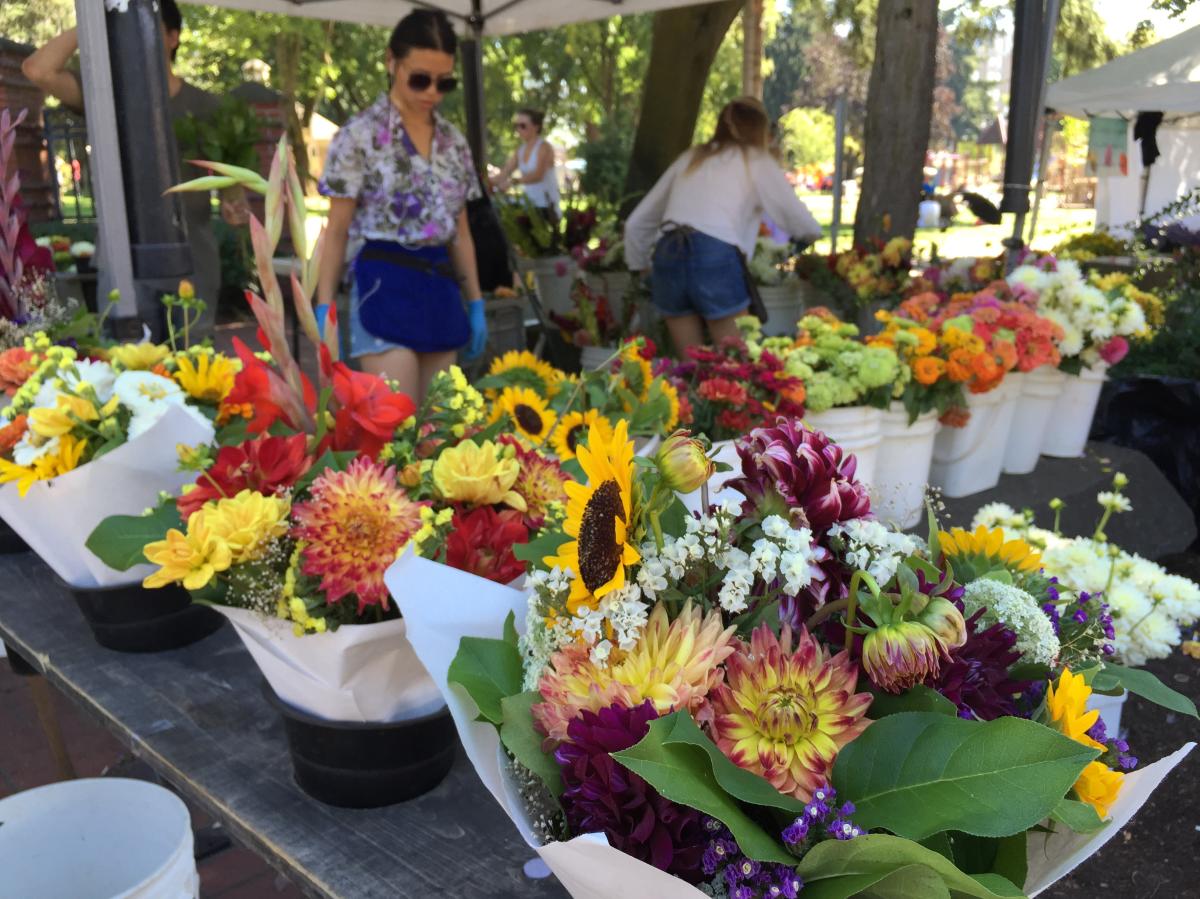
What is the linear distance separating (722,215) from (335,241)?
70.9 inches

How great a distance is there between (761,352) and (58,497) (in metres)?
1.63

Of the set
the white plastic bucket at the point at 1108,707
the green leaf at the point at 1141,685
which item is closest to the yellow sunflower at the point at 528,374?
the white plastic bucket at the point at 1108,707

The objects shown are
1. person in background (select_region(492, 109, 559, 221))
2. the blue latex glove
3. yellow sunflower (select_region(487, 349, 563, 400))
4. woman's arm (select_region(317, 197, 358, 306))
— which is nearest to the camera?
yellow sunflower (select_region(487, 349, 563, 400))

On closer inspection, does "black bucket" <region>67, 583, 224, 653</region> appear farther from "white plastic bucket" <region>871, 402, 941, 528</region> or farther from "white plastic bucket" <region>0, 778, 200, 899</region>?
"white plastic bucket" <region>871, 402, 941, 528</region>

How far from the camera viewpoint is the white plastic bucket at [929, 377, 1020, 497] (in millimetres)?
3160

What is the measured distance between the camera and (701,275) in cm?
408

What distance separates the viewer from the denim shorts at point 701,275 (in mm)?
4035

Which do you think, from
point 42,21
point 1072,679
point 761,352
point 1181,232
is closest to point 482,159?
point 761,352

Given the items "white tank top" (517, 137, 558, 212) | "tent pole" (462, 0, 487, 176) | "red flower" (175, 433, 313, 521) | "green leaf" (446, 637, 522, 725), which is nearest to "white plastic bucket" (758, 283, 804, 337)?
"tent pole" (462, 0, 487, 176)

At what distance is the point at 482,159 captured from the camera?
17.9 ft

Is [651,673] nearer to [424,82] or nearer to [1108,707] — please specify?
[1108,707]

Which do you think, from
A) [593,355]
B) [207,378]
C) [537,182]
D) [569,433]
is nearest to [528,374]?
[569,433]

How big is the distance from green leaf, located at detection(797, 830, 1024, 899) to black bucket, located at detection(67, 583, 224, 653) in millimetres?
1127

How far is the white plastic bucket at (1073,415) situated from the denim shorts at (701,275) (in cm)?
126
